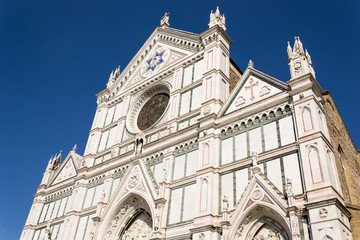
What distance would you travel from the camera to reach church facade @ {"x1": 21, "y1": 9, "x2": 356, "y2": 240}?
12328mm

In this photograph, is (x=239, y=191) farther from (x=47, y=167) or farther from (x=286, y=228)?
(x=47, y=167)

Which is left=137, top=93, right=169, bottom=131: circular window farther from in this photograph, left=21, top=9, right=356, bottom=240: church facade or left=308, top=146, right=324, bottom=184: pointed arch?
left=308, top=146, right=324, bottom=184: pointed arch

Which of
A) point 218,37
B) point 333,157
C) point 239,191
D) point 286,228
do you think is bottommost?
point 286,228

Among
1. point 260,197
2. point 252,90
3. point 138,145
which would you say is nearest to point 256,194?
point 260,197

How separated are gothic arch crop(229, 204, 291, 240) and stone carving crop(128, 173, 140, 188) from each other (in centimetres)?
666

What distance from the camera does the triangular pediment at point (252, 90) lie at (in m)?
15.4

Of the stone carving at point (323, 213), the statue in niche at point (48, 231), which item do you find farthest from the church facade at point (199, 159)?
the statue in niche at point (48, 231)

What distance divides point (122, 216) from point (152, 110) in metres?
6.80

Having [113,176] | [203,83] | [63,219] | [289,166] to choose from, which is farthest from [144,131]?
[289,166]

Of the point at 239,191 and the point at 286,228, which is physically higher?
the point at 239,191

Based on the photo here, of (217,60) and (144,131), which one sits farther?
(144,131)

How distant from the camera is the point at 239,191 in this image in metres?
13.8

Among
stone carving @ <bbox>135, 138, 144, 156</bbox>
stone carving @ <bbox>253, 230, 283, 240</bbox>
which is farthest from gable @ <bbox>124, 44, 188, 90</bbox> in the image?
stone carving @ <bbox>253, 230, 283, 240</bbox>

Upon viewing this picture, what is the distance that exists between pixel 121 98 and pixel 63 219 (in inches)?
345
